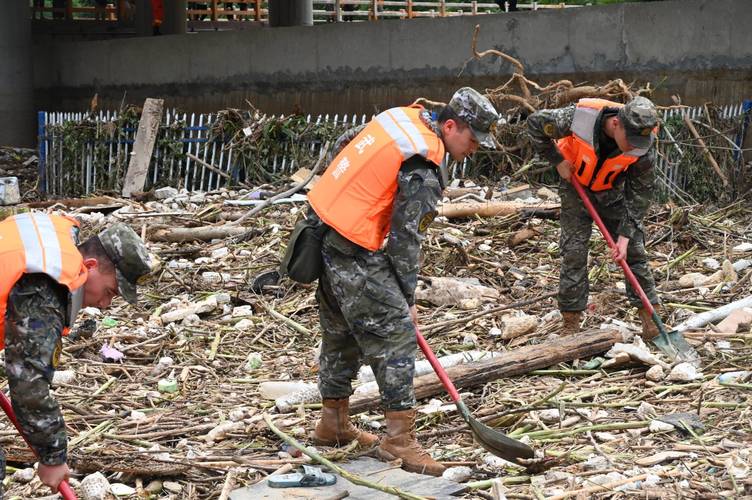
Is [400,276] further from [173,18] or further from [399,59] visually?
[173,18]

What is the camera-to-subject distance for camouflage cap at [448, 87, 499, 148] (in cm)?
462

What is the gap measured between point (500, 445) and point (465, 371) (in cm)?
117

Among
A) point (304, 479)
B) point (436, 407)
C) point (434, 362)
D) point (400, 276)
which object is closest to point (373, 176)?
point (400, 276)

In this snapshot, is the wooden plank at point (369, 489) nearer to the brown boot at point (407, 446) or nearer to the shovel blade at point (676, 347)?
the brown boot at point (407, 446)

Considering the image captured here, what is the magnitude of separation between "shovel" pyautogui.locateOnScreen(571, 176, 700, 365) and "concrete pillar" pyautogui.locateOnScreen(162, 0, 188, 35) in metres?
20.1

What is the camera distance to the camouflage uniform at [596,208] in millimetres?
6562

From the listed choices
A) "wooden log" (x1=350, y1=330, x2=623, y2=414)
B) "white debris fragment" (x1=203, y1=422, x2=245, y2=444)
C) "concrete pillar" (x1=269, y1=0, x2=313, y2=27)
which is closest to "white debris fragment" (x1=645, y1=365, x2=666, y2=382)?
"wooden log" (x1=350, y1=330, x2=623, y2=414)

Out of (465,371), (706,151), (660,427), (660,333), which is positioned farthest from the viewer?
(706,151)

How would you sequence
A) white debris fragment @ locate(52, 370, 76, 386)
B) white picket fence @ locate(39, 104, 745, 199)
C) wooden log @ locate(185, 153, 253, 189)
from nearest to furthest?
white debris fragment @ locate(52, 370, 76, 386) → white picket fence @ locate(39, 104, 745, 199) → wooden log @ locate(185, 153, 253, 189)

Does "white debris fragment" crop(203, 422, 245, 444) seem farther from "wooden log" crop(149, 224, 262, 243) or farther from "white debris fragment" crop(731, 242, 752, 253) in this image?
"white debris fragment" crop(731, 242, 752, 253)

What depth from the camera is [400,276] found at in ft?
15.4

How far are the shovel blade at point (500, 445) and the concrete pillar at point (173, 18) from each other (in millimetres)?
21918

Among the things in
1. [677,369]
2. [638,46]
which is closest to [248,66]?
[638,46]

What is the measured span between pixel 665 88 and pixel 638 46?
64cm
